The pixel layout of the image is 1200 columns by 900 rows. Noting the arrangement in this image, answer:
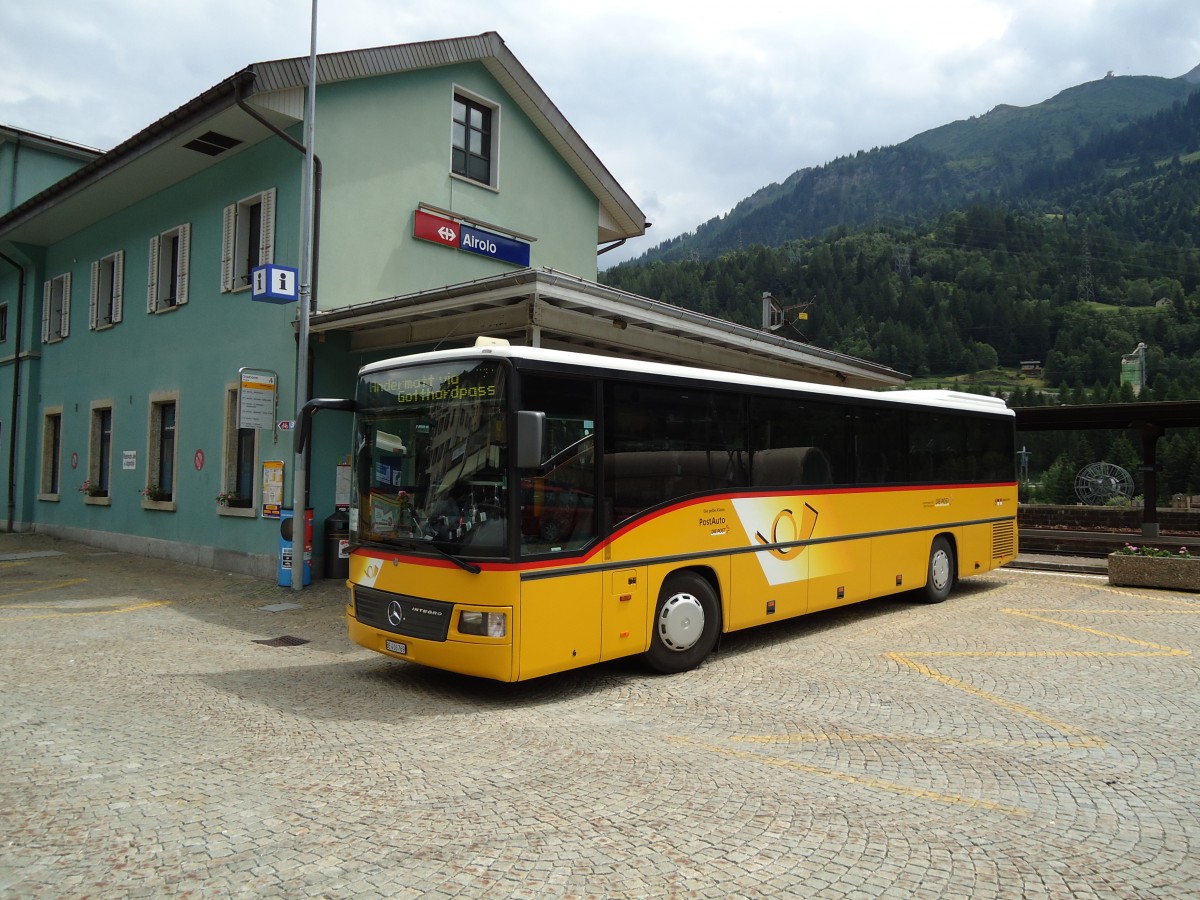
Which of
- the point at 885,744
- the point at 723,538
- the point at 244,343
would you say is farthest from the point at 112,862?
the point at 244,343

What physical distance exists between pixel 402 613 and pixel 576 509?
1.63 m

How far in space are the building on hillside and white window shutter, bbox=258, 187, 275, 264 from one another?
43 millimetres

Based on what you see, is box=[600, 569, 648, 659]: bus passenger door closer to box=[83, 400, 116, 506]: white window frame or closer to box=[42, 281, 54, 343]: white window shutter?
box=[83, 400, 116, 506]: white window frame

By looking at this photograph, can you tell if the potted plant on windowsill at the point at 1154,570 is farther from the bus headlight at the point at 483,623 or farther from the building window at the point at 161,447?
the building window at the point at 161,447

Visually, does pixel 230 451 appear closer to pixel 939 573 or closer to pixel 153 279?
pixel 153 279

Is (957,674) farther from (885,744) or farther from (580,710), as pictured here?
(580,710)

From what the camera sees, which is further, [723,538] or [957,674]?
[723,538]

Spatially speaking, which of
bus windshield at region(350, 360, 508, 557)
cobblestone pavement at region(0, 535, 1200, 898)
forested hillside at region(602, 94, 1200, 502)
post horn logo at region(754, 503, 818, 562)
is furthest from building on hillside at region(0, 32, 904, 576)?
forested hillside at region(602, 94, 1200, 502)

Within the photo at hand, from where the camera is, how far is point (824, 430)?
9.71 meters

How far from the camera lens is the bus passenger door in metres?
7.04

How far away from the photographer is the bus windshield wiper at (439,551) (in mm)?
6422

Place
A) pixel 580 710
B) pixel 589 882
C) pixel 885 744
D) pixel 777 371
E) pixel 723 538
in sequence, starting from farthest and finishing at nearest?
1. pixel 777 371
2. pixel 723 538
3. pixel 580 710
4. pixel 885 744
5. pixel 589 882

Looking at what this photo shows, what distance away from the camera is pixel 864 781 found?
4941 millimetres

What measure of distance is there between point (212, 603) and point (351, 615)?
5322mm
